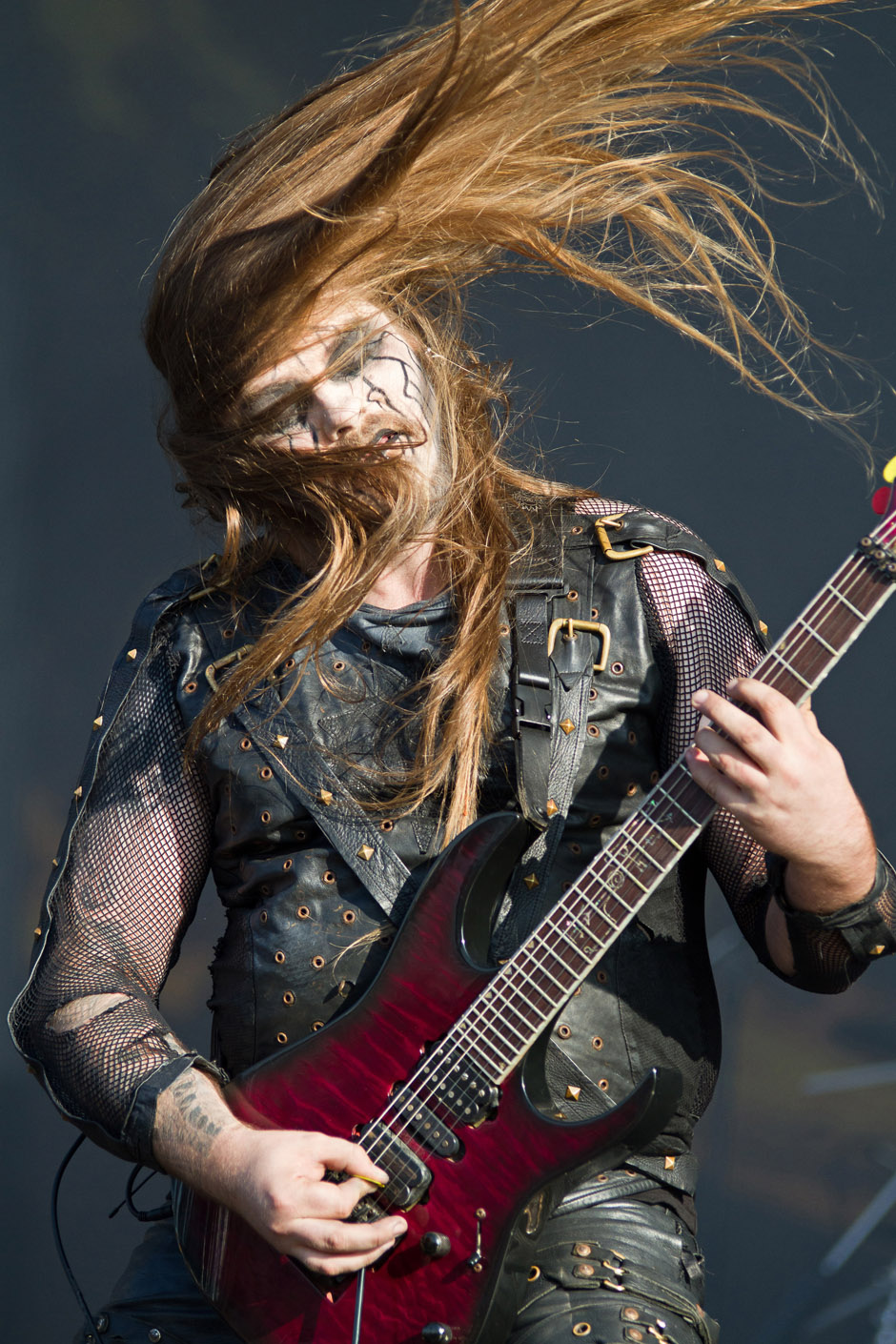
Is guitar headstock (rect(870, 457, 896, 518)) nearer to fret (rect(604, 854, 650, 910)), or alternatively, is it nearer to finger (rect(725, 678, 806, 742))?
finger (rect(725, 678, 806, 742))

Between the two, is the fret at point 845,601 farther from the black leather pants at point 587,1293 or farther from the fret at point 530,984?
the black leather pants at point 587,1293

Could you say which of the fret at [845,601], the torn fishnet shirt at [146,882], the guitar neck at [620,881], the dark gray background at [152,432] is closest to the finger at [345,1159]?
the guitar neck at [620,881]

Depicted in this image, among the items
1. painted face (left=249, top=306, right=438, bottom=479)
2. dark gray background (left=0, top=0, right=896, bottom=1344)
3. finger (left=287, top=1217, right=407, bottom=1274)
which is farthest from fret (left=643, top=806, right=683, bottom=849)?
dark gray background (left=0, top=0, right=896, bottom=1344)

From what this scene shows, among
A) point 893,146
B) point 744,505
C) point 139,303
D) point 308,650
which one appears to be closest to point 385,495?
point 308,650

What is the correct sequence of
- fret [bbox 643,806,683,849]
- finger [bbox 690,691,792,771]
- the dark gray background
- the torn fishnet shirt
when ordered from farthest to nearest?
the dark gray background, the torn fishnet shirt, fret [bbox 643,806,683,849], finger [bbox 690,691,792,771]

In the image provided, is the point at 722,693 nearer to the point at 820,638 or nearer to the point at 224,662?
the point at 820,638

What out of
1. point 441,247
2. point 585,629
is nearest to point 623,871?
point 585,629

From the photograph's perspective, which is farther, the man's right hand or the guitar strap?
the guitar strap

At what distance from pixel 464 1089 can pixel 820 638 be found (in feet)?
1.96

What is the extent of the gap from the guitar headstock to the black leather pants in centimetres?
81

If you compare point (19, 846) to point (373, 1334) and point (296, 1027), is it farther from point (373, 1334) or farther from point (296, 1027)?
point (373, 1334)

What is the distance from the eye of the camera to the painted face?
64.6 inches

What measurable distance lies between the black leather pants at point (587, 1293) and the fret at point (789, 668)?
620 mm

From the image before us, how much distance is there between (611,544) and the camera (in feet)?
5.42
